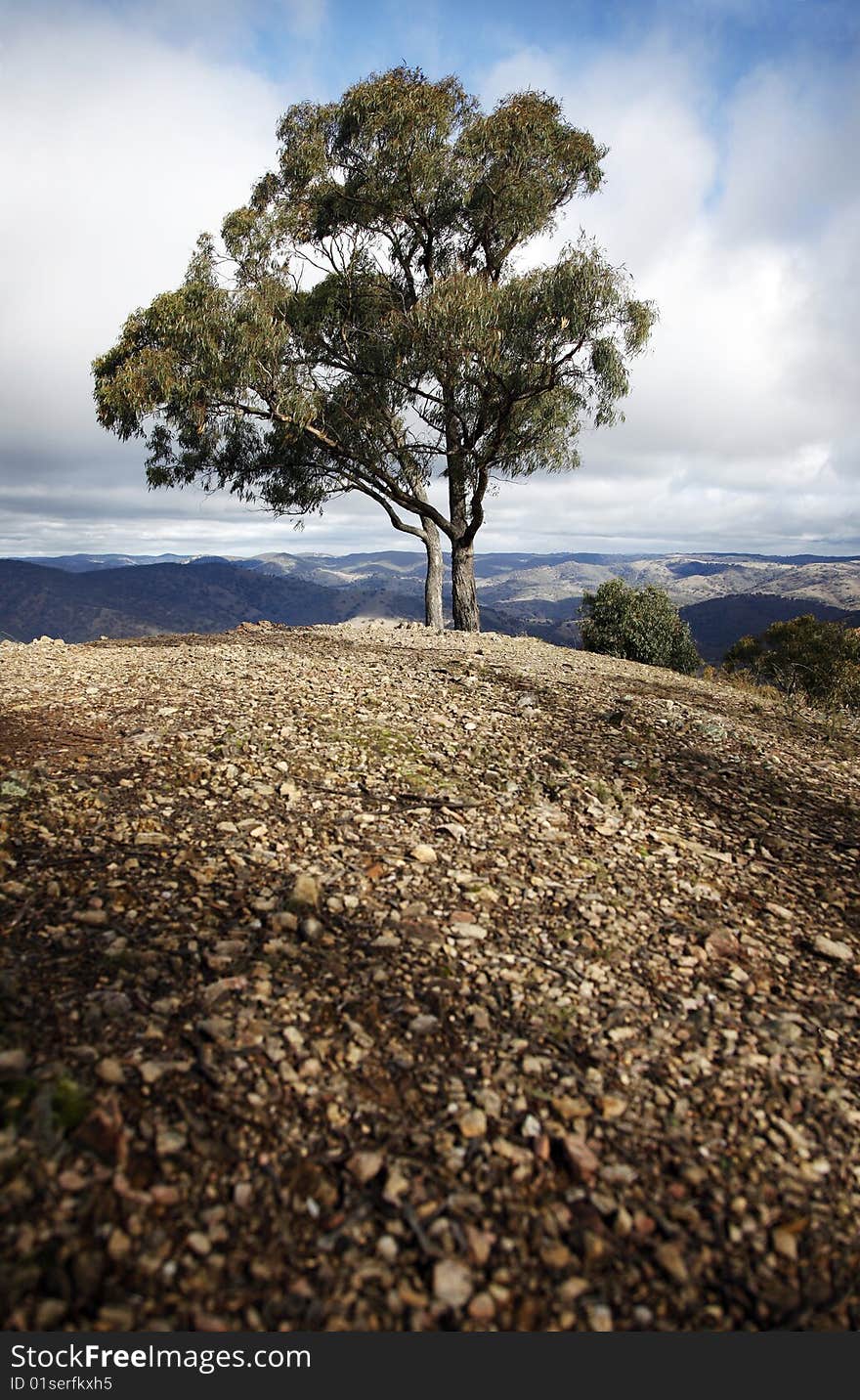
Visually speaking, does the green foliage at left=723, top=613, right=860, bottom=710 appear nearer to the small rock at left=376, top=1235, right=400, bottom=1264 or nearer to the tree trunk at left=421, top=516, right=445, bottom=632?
the tree trunk at left=421, top=516, right=445, bottom=632

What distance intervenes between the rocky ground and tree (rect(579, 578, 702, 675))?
70.8 ft

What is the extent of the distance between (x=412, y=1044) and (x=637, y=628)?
27.3m

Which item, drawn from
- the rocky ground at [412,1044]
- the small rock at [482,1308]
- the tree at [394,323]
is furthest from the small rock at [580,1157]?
the tree at [394,323]

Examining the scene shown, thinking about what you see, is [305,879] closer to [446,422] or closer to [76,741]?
[76,741]

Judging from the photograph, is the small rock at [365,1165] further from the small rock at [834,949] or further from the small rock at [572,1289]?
the small rock at [834,949]

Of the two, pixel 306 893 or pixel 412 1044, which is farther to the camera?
pixel 306 893

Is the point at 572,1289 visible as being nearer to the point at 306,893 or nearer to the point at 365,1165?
the point at 365,1165

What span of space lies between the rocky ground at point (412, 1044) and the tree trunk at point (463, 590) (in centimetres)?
1796

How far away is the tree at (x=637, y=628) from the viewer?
2842 cm

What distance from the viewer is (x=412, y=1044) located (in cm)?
348

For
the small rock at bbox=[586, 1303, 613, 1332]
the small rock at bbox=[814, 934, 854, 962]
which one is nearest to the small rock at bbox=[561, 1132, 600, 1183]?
the small rock at bbox=[586, 1303, 613, 1332]

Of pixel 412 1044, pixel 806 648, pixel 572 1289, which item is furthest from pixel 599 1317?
pixel 806 648

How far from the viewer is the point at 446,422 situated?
22844 millimetres

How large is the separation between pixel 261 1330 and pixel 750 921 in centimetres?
415
